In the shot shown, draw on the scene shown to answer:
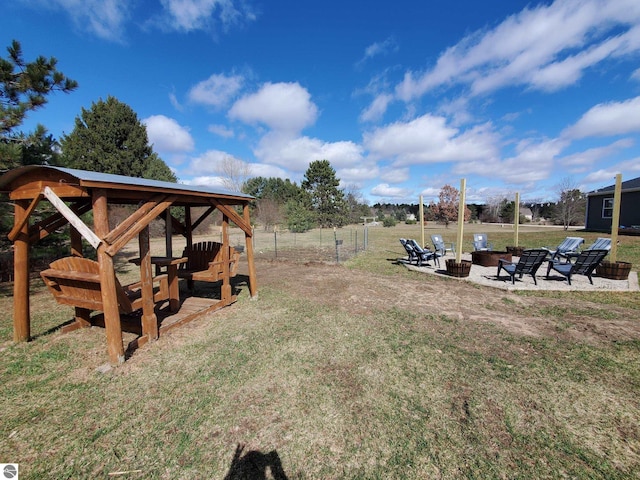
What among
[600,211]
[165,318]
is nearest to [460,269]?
[165,318]

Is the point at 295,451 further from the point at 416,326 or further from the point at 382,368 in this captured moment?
the point at 416,326

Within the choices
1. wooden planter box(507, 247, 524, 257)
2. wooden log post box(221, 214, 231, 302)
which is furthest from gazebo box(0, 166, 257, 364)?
wooden planter box(507, 247, 524, 257)

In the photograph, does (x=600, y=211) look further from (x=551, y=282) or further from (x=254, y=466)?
(x=254, y=466)

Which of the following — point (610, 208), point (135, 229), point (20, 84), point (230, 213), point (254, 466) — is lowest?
point (254, 466)

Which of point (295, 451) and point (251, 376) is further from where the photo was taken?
point (251, 376)

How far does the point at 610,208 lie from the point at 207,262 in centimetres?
2812

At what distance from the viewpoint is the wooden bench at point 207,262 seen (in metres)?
5.55

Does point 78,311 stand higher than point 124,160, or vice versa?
point 124,160

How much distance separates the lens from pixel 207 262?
20.7 ft

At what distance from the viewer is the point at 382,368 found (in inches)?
137

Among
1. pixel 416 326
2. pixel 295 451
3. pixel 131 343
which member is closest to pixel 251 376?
pixel 295 451

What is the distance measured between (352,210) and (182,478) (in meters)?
40.7

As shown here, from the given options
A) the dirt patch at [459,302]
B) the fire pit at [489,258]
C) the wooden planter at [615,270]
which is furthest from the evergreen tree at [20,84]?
the wooden planter at [615,270]

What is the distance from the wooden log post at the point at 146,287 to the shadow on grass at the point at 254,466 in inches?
104
